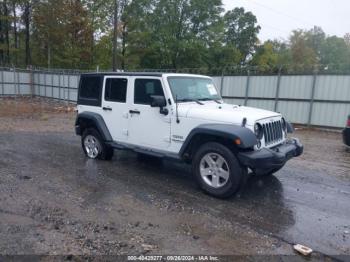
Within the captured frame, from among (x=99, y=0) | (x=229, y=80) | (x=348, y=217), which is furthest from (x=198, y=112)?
(x=99, y=0)

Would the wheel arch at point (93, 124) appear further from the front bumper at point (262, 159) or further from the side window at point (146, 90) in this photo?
the front bumper at point (262, 159)

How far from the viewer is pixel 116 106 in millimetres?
6512

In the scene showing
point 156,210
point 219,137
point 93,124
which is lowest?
point 156,210

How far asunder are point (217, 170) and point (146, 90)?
2.10m

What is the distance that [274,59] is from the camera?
1993 inches

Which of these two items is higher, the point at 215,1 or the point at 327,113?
the point at 215,1

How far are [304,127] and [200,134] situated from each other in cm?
1011

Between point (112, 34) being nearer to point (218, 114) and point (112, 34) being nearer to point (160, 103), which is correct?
point (160, 103)

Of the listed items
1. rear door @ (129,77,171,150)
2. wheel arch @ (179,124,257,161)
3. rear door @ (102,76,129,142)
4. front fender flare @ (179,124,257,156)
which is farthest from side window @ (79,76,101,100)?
front fender flare @ (179,124,257,156)

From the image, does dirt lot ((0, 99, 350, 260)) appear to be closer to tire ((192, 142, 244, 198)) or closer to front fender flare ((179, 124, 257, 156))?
tire ((192, 142, 244, 198))

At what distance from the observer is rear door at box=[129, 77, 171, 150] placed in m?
5.71

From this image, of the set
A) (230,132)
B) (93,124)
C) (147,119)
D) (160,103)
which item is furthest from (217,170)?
(93,124)

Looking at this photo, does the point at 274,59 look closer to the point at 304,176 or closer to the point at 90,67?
the point at 90,67

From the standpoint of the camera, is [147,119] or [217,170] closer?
[217,170]
